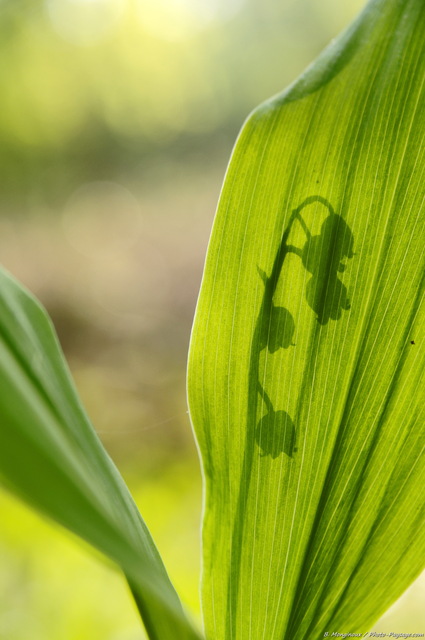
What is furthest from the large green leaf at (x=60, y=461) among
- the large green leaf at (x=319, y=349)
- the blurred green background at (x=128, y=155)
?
the blurred green background at (x=128, y=155)

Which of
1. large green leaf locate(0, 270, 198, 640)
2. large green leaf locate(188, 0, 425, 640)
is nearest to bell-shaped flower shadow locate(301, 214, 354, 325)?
large green leaf locate(188, 0, 425, 640)

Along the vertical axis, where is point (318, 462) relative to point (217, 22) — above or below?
below

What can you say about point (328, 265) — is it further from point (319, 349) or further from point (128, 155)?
point (128, 155)

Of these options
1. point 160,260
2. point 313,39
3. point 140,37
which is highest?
point 140,37

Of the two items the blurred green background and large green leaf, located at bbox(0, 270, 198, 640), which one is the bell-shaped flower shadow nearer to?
large green leaf, located at bbox(0, 270, 198, 640)

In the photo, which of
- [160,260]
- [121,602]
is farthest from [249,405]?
[160,260]

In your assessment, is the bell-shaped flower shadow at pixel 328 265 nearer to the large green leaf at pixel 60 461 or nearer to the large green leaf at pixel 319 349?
the large green leaf at pixel 319 349

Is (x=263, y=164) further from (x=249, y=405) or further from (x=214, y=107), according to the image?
(x=214, y=107)

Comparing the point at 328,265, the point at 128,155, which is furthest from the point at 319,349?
the point at 128,155
